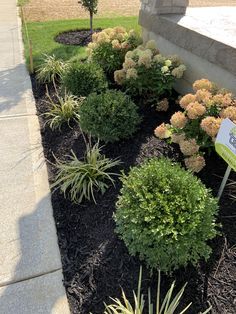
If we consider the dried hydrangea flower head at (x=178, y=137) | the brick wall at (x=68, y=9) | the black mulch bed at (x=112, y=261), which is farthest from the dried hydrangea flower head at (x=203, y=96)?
the brick wall at (x=68, y=9)

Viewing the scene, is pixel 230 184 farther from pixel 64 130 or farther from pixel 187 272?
pixel 64 130

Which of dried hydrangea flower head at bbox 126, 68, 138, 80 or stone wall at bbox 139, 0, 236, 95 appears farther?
dried hydrangea flower head at bbox 126, 68, 138, 80

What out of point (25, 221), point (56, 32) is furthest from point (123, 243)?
point (56, 32)

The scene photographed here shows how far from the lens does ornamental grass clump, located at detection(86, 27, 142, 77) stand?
501 centimetres

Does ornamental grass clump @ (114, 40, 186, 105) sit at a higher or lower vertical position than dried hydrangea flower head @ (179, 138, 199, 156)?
higher

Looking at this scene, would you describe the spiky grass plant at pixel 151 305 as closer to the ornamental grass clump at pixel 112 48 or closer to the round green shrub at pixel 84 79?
the round green shrub at pixel 84 79

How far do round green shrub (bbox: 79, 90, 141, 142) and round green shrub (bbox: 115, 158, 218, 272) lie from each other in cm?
120

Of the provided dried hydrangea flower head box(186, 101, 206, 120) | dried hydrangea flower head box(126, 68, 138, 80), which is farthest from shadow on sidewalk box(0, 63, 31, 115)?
dried hydrangea flower head box(186, 101, 206, 120)

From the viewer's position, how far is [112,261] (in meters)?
2.68

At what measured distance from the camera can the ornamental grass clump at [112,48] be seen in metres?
5.01

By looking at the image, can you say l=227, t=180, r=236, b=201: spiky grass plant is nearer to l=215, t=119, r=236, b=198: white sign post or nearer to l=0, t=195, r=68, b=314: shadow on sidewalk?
l=215, t=119, r=236, b=198: white sign post

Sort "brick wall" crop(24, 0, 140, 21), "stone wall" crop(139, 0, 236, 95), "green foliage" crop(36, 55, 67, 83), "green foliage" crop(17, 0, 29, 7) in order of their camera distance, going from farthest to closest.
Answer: "green foliage" crop(17, 0, 29, 7) < "brick wall" crop(24, 0, 140, 21) < "green foliage" crop(36, 55, 67, 83) < "stone wall" crop(139, 0, 236, 95)

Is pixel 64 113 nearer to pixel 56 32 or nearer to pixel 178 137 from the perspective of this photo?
pixel 178 137

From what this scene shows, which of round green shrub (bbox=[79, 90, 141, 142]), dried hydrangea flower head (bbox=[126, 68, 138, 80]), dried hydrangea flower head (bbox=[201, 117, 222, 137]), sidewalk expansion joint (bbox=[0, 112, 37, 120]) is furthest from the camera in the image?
sidewalk expansion joint (bbox=[0, 112, 37, 120])
